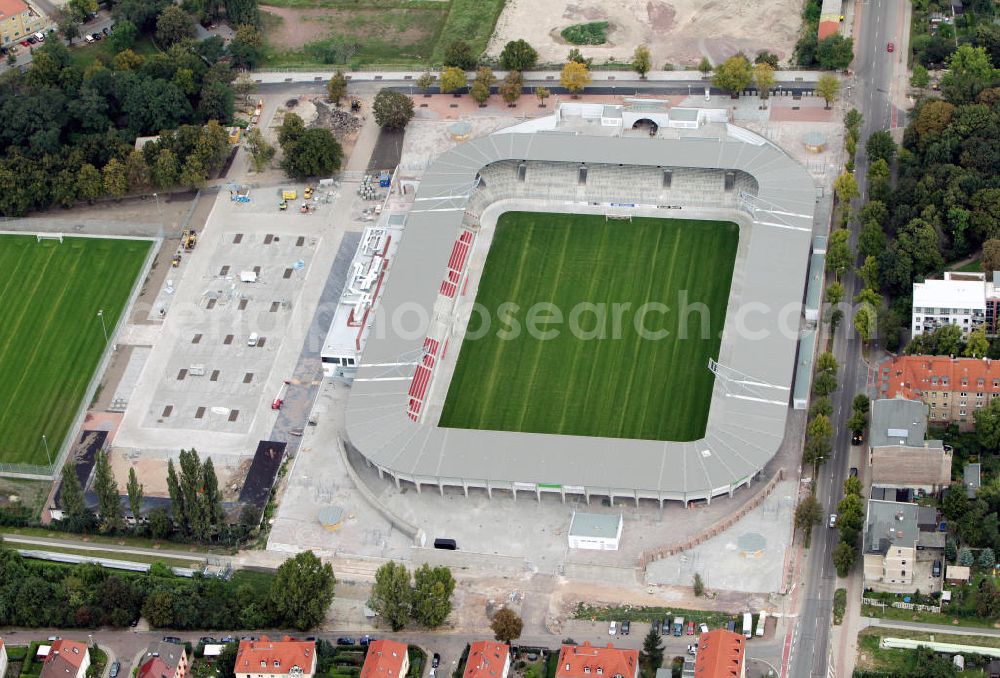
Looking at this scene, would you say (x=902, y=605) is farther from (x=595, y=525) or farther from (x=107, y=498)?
(x=107, y=498)

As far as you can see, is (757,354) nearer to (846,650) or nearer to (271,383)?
(846,650)

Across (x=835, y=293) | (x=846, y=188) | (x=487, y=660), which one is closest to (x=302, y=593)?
(x=487, y=660)

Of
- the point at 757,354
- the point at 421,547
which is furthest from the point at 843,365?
the point at 421,547

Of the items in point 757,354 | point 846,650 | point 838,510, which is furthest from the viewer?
point 757,354

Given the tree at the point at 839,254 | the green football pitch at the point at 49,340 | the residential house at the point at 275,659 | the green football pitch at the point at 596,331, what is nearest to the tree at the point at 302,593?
the residential house at the point at 275,659

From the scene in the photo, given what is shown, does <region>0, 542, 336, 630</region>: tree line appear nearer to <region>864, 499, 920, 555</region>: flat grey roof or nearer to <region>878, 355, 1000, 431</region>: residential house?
<region>864, 499, 920, 555</region>: flat grey roof

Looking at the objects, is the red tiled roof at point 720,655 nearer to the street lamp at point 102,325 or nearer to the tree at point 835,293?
the tree at point 835,293
